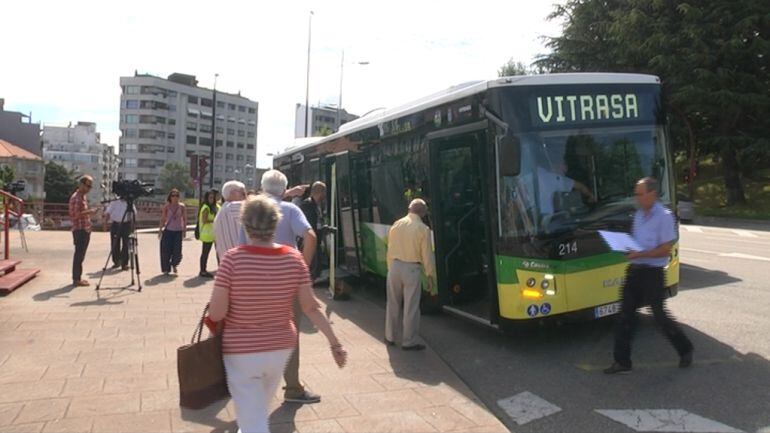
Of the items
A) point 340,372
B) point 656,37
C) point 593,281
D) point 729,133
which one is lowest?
point 340,372

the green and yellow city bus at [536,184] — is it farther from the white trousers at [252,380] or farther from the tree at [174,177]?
the tree at [174,177]

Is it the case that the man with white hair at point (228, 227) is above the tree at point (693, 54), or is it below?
below

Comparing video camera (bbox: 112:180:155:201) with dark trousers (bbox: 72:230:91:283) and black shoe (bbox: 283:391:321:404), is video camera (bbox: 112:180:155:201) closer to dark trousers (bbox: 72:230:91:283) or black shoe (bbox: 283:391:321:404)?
dark trousers (bbox: 72:230:91:283)

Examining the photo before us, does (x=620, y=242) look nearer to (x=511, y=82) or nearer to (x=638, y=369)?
(x=638, y=369)

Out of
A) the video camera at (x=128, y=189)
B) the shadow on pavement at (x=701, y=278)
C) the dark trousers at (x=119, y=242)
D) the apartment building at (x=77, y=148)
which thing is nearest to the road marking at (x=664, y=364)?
the shadow on pavement at (x=701, y=278)

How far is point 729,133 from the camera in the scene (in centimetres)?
3161

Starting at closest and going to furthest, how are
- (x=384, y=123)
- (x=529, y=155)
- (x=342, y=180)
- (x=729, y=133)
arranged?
(x=529, y=155) → (x=384, y=123) → (x=342, y=180) → (x=729, y=133)

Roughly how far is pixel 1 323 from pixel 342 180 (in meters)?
5.45

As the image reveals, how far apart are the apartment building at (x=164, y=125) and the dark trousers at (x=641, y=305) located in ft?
353

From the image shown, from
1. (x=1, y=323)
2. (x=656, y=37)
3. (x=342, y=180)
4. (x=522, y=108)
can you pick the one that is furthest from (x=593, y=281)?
(x=656, y=37)

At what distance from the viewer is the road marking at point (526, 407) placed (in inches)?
186

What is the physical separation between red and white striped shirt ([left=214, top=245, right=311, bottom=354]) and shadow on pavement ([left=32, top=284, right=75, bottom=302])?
6.98 meters

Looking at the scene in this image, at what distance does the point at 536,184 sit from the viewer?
6121mm

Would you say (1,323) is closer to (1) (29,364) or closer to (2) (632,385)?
(1) (29,364)
